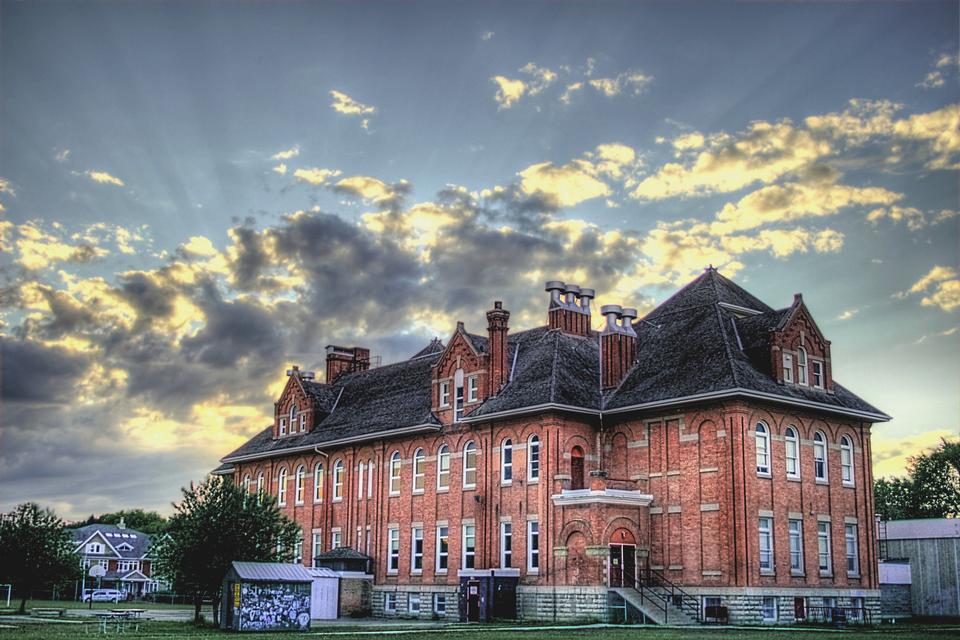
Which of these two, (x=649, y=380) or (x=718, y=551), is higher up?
(x=649, y=380)

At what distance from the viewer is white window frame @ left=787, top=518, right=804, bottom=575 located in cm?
4309

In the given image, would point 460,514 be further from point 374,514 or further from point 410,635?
point 410,635

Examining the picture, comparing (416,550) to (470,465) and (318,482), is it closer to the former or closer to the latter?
(470,465)

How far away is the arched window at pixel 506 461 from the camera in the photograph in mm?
48438

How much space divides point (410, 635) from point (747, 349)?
66.0 feet

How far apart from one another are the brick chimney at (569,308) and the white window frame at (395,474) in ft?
36.0

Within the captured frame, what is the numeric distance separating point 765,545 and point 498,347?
51.7ft

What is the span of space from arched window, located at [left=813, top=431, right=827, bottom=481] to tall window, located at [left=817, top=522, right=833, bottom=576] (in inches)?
82.0

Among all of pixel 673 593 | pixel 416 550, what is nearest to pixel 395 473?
pixel 416 550

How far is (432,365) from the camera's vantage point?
59.2 meters

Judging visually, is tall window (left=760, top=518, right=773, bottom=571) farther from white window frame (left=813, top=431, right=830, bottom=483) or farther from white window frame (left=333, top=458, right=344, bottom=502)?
white window frame (left=333, top=458, right=344, bottom=502)

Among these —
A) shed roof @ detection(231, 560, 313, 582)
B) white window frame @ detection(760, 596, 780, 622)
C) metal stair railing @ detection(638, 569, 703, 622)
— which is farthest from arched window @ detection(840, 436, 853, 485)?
shed roof @ detection(231, 560, 313, 582)

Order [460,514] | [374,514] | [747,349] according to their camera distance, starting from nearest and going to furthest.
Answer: [747,349]
[460,514]
[374,514]

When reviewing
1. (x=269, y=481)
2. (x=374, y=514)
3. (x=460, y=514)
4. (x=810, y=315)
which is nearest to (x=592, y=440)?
(x=460, y=514)
